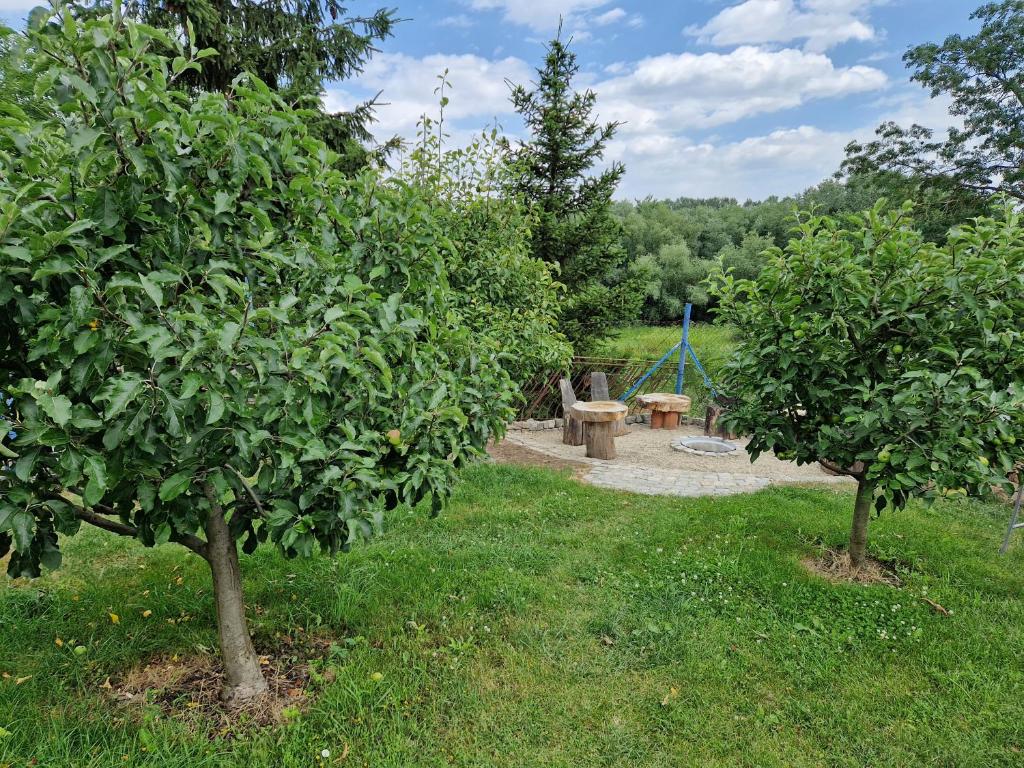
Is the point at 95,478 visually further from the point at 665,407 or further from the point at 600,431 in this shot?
the point at 665,407

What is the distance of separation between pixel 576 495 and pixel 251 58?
869cm

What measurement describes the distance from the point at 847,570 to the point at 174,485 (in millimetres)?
4219

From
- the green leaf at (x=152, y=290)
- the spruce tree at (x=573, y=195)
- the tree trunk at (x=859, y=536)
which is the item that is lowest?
the tree trunk at (x=859, y=536)

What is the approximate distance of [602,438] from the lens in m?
8.00

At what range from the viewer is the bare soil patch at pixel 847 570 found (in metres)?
3.89

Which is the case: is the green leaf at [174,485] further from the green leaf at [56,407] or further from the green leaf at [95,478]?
the green leaf at [56,407]

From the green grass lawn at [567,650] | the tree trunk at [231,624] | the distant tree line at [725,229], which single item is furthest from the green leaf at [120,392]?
the distant tree line at [725,229]

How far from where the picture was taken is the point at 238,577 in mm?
2641

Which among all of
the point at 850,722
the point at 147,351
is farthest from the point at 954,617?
the point at 147,351

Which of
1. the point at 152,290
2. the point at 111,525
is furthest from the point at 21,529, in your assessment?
the point at 152,290

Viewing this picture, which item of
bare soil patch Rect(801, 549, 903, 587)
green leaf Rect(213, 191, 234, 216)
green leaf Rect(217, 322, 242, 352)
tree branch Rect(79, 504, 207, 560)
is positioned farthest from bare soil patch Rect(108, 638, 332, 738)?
bare soil patch Rect(801, 549, 903, 587)

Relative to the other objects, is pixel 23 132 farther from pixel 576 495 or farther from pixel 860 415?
pixel 576 495

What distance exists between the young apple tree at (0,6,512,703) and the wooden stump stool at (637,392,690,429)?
8351 mm

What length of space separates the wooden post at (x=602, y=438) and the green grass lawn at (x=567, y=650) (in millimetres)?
3365
